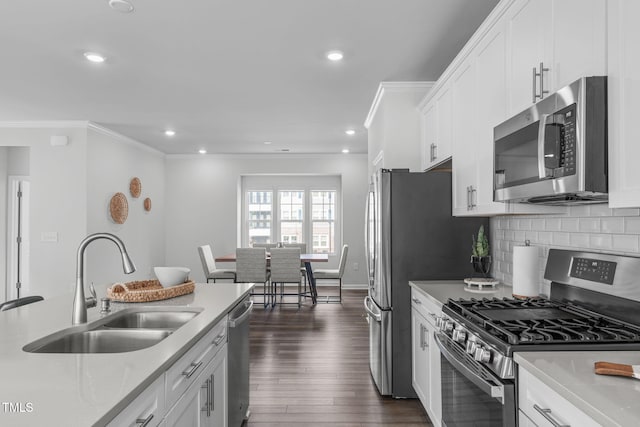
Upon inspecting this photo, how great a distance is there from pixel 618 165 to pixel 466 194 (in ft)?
4.61

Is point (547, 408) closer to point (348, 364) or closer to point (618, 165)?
point (618, 165)

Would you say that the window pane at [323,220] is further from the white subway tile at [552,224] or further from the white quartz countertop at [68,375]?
the white quartz countertop at [68,375]

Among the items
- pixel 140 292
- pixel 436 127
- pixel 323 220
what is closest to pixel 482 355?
pixel 140 292

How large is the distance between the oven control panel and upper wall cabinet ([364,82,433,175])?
6.99 feet

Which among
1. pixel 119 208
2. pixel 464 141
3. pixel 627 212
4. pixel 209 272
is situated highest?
pixel 464 141

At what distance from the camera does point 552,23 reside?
68.1 inches

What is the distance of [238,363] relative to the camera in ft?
8.41

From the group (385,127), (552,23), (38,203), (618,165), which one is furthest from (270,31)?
(38,203)

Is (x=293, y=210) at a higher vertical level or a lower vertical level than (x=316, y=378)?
higher

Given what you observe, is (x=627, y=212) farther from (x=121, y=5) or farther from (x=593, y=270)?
(x=121, y=5)

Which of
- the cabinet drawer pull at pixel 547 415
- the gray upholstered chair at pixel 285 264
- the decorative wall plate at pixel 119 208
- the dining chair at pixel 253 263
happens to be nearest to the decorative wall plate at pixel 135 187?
the decorative wall plate at pixel 119 208

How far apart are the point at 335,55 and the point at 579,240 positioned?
2.18m

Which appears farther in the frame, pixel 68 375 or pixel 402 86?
pixel 402 86

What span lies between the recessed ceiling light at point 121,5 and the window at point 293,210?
6.28m
